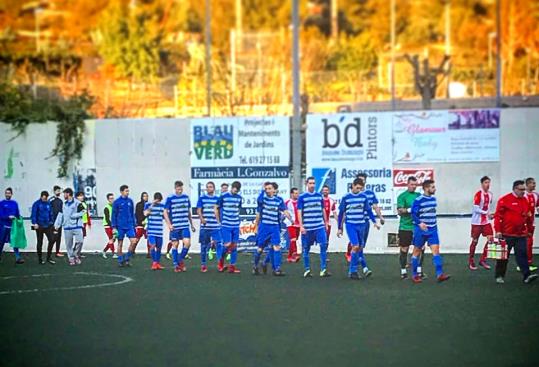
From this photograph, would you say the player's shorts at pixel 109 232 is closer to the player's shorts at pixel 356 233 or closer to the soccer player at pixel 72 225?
the soccer player at pixel 72 225

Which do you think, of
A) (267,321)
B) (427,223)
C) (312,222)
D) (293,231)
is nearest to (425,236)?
(427,223)

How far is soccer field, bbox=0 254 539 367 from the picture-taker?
1284cm

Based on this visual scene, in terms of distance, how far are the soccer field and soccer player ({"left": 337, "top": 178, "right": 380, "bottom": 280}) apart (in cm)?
43

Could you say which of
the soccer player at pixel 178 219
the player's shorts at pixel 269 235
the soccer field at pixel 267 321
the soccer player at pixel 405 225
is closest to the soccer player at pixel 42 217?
the soccer player at pixel 178 219

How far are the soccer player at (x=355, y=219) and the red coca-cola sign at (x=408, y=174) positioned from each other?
44.0 ft

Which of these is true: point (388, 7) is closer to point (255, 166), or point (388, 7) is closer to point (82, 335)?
point (255, 166)

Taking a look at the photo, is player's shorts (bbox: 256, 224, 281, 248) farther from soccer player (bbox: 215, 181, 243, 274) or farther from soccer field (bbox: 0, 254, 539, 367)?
soccer player (bbox: 215, 181, 243, 274)

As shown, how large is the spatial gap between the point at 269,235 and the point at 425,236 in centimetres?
359

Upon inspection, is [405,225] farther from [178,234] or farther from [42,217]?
[42,217]

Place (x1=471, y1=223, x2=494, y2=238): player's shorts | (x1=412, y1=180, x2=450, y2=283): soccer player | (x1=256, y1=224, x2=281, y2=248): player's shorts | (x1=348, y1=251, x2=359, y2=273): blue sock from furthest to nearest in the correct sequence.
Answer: (x1=471, y1=223, x2=494, y2=238): player's shorts
(x1=256, y1=224, x2=281, y2=248): player's shorts
(x1=348, y1=251, x2=359, y2=273): blue sock
(x1=412, y1=180, x2=450, y2=283): soccer player

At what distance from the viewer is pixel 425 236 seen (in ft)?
71.9

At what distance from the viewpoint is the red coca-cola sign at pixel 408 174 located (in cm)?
3688

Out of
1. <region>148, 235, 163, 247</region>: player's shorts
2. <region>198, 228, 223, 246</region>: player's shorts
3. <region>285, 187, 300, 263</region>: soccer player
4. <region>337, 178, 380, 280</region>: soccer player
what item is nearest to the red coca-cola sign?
<region>285, 187, 300, 263</region>: soccer player

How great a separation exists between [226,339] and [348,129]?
2416 centimetres
